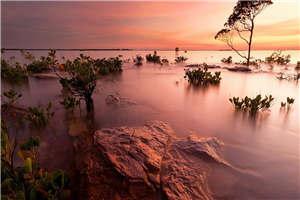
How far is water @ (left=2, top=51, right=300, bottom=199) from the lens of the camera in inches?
189

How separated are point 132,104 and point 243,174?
6555 millimetres

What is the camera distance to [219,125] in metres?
8.11

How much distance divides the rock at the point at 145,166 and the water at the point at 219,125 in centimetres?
57

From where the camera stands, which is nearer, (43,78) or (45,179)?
(45,179)

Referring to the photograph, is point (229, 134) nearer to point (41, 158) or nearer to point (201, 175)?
point (201, 175)

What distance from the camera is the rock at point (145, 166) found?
382 centimetres

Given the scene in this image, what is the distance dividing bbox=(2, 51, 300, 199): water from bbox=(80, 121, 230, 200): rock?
57 cm

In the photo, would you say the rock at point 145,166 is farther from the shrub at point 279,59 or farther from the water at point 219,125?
the shrub at point 279,59

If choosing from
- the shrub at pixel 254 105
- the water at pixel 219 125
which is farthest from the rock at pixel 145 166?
the shrub at pixel 254 105

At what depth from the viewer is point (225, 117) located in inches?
357

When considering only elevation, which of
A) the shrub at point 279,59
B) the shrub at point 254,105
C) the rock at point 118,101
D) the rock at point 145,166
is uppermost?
the shrub at point 279,59

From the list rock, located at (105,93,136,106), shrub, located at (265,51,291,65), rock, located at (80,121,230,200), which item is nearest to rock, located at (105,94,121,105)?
rock, located at (105,93,136,106)

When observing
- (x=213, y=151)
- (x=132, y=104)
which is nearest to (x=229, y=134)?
(x=213, y=151)

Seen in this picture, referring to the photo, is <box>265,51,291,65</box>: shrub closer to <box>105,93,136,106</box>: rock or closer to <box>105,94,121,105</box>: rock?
<box>105,93,136,106</box>: rock
